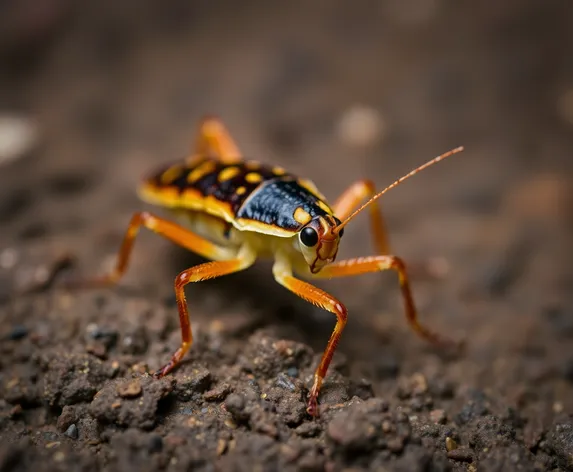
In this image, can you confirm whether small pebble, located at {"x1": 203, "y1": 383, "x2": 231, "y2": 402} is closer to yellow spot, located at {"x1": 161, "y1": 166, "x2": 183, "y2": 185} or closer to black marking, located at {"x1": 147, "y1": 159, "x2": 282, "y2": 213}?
black marking, located at {"x1": 147, "y1": 159, "x2": 282, "y2": 213}

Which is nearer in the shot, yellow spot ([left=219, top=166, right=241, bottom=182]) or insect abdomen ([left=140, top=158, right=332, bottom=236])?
insect abdomen ([left=140, top=158, right=332, bottom=236])

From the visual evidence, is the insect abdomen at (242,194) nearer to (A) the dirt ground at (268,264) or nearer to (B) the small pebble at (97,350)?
(A) the dirt ground at (268,264)

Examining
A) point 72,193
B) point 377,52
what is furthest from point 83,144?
point 377,52

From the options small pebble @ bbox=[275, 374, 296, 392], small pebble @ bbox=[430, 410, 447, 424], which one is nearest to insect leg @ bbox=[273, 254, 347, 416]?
small pebble @ bbox=[275, 374, 296, 392]

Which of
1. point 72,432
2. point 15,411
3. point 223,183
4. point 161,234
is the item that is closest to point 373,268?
point 223,183

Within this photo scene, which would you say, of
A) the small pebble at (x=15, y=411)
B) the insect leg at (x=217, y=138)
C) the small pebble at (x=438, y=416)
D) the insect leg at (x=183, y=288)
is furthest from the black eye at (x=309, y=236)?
the small pebble at (x=15, y=411)

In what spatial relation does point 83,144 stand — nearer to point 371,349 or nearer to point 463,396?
point 371,349

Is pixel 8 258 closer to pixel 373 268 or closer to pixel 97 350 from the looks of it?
pixel 97 350
